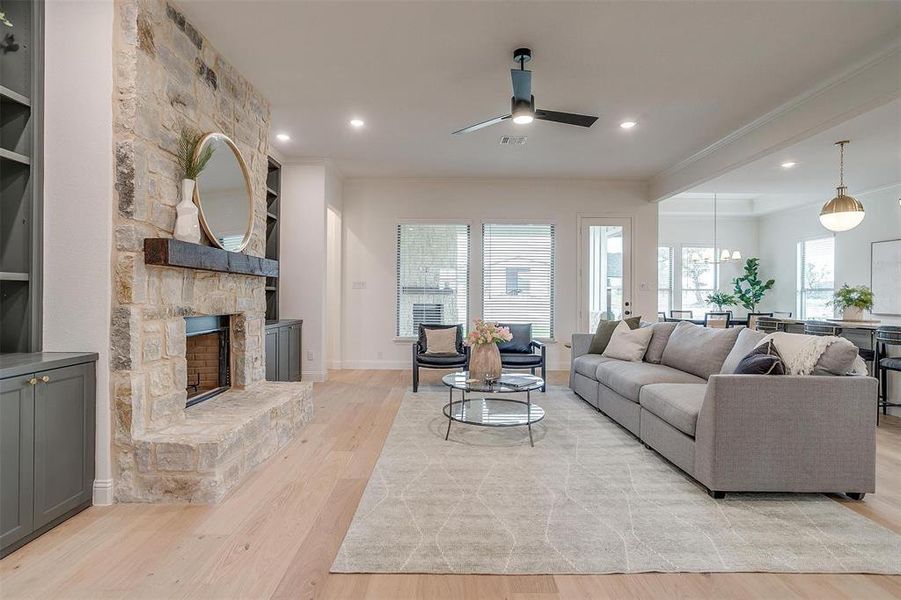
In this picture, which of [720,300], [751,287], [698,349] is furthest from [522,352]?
[751,287]

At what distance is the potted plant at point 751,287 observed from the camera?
352 inches

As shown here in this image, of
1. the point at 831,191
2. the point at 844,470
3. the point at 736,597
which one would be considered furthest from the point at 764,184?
the point at 736,597

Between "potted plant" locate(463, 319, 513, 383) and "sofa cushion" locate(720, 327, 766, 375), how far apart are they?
158 centimetres

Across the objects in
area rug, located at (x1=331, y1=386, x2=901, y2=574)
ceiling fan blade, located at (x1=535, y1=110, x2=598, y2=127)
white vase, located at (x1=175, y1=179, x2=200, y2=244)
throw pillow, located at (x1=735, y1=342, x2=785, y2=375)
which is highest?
ceiling fan blade, located at (x1=535, y1=110, x2=598, y2=127)

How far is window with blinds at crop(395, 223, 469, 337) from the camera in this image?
21.9ft

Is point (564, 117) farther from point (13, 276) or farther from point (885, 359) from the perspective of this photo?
point (885, 359)

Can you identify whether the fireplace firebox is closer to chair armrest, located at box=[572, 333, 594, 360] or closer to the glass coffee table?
the glass coffee table

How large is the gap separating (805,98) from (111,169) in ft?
16.2

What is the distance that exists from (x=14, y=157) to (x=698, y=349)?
181 inches

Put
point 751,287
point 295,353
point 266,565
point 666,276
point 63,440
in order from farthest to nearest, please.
→ point 666,276 → point 751,287 → point 295,353 → point 63,440 → point 266,565

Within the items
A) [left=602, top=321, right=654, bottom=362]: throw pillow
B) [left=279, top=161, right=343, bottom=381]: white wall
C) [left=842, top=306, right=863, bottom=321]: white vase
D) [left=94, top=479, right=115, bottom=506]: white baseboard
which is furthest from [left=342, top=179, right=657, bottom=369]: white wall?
[left=94, top=479, right=115, bottom=506]: white baseboard

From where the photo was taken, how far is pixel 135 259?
2354mm

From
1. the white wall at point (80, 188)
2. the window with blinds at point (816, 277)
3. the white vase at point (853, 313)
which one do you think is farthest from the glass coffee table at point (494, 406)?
the window with blinds at point (816, 277)

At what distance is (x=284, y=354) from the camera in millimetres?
4953
